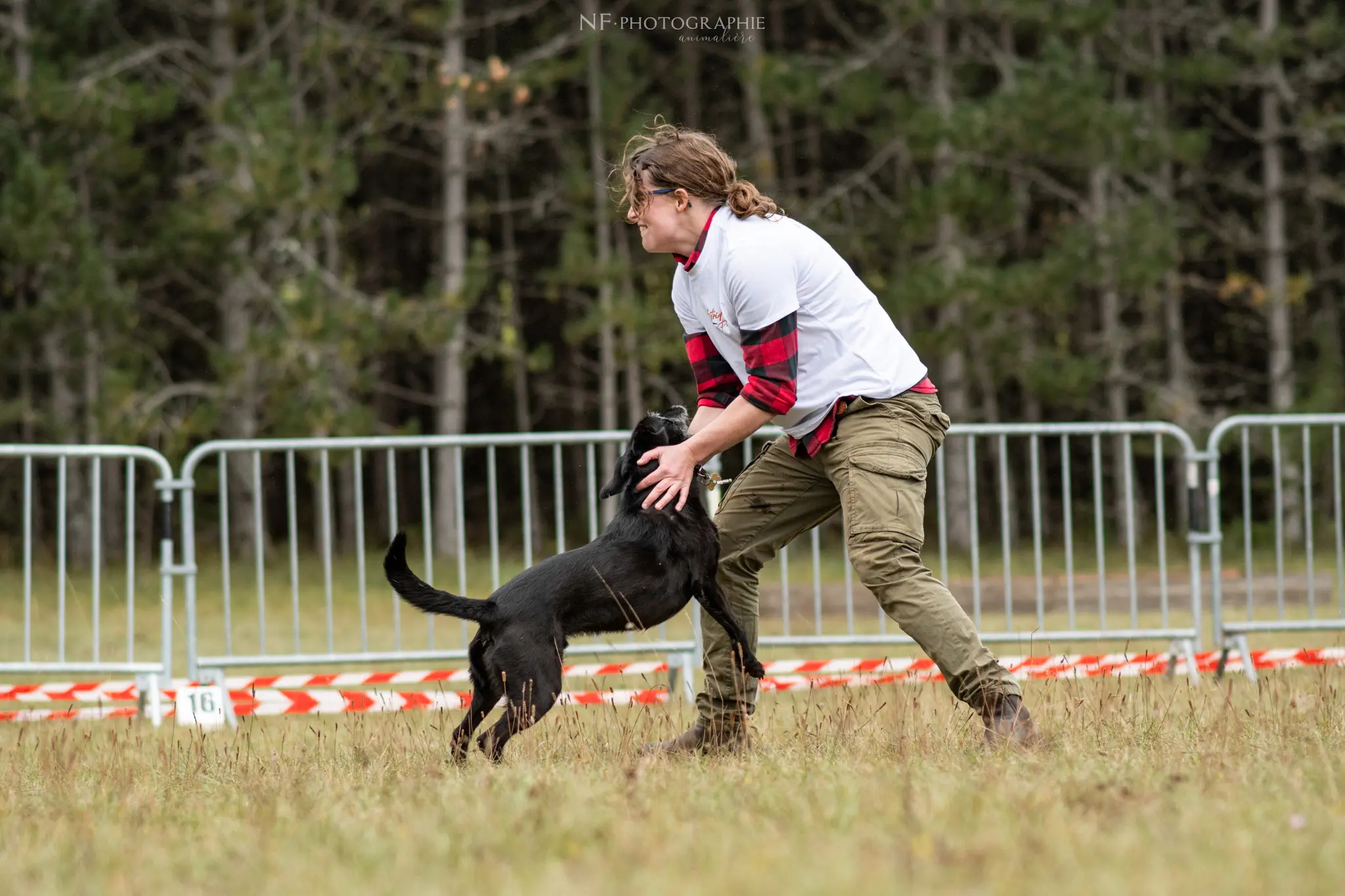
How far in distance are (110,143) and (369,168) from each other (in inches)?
205

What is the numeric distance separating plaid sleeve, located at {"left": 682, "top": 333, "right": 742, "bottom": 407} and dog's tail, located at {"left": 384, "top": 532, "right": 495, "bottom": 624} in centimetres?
93

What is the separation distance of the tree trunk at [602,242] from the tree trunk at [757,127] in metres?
1.70

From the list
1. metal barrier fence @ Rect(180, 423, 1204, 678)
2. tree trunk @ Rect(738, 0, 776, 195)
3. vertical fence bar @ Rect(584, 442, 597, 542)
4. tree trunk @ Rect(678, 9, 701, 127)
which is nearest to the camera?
vertical fence bar @ Rect(584, 442, 597, 542)

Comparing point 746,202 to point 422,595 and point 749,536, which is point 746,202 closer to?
point 749,536

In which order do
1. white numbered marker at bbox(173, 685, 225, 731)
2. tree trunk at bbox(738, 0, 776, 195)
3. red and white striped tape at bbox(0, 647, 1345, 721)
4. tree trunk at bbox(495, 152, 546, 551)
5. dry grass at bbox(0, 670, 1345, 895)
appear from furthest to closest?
tree trunk at bbox(495, 152, 546, 551) → tree trunk at bbox(738, 0, 776, 195) → white numbered marker at bbox(173, 685, 225, 731) → red and white striped tape at bbox(0, 647, 1345, 721) → dry grass at bbox(0, 670, 1345, 895)

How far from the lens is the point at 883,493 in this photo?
13.7 ft

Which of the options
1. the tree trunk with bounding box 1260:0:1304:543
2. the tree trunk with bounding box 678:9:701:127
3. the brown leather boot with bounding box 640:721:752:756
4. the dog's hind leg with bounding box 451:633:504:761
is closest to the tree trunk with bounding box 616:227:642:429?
the tree trunk with bounding box 678:9:701:127

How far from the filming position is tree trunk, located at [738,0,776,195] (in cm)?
1636

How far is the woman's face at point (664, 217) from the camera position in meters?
4.20

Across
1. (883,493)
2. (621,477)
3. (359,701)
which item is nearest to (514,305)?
(359,701)

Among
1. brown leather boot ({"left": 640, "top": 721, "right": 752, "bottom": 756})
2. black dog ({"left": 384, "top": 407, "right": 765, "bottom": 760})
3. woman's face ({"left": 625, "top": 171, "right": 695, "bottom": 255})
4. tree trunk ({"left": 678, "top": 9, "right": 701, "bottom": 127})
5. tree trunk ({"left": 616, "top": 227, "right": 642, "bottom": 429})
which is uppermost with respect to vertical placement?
tree trunk ({"left": 678, "top": 9, "right": 701, "bottom": 127})

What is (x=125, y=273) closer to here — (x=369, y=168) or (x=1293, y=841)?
(x=369, y=168)

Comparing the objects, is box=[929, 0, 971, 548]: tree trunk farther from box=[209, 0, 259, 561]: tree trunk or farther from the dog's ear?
the dog's ear

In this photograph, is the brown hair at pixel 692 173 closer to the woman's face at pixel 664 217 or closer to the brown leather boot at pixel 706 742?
the woman's face at pixel 664 217
